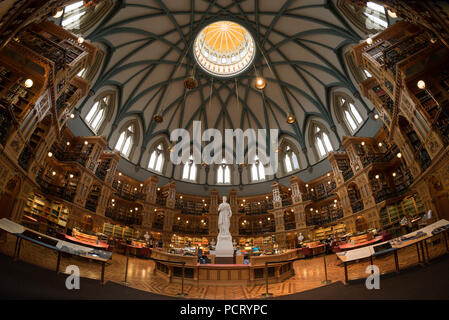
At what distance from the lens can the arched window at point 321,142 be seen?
2514 cm

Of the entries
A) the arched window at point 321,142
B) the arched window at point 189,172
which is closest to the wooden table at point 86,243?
the arched window at point 189,172

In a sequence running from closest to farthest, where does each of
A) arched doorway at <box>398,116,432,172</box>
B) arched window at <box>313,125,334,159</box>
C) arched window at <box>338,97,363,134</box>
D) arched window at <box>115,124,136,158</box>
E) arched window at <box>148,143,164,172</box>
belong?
arched doorway at <box>398,116,432,172</box>, arched window at <box>338,97,363,134</box>, arched window at <box>115,124,136,158</box>, arched window at <box>313,125,334,159</box>, arched window at <box>148,143,164,172</box>

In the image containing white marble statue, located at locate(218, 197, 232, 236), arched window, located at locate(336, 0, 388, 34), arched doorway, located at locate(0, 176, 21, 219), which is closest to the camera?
arched doorway, located at locate(0, 176, 21, 219)

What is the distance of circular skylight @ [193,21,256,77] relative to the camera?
26.5 meters

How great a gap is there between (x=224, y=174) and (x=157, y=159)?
9.81m

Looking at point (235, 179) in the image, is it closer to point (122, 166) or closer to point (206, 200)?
point (206, 200)

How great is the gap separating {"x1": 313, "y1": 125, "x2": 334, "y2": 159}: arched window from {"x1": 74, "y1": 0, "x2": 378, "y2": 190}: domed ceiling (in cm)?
122

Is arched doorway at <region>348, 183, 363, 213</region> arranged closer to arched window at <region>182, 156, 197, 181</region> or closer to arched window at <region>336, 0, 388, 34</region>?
arched window at <region>336, 0, 388, 34</region>

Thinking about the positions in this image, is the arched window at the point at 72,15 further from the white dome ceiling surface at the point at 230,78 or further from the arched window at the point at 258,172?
the arched window at the point at 258,172

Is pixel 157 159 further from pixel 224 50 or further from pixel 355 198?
pixel 355 198

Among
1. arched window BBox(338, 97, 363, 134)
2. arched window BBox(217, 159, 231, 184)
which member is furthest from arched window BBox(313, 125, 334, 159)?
arched window BBox(217, 159, 231, 184)

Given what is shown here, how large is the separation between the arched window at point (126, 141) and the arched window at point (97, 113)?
10.1ft
